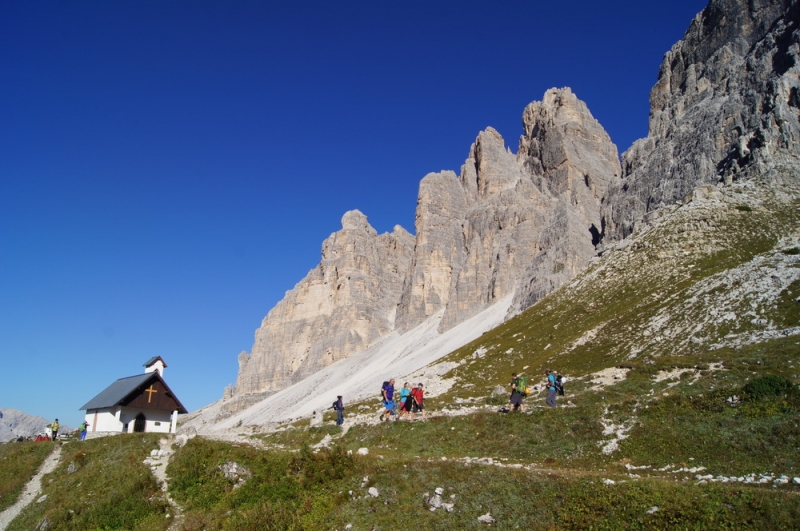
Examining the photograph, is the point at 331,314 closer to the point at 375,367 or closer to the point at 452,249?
the point at 452,249

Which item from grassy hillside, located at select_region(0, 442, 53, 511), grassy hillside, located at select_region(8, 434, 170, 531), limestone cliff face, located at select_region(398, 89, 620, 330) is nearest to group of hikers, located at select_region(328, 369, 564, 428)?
grassy hillside, located at select_region(8, 434, 170, 531)

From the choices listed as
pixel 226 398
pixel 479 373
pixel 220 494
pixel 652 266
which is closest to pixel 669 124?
pixel 652 266

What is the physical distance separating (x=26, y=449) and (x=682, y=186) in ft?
333

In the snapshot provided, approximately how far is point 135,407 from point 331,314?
13104 cm

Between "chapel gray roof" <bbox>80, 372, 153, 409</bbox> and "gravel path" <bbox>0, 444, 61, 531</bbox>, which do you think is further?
"chapel gray roof" <bbox>80, 372, 153, 409</bbox>

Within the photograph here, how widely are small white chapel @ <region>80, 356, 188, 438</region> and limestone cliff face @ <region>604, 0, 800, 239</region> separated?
84.2 metres

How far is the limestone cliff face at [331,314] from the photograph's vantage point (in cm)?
16412

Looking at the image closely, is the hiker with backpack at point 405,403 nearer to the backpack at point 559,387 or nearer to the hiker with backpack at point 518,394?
the hiker with backpack at point 518,394

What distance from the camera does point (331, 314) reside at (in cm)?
17375

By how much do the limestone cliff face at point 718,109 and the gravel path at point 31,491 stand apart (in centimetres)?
9160

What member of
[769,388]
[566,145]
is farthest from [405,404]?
[566,145]

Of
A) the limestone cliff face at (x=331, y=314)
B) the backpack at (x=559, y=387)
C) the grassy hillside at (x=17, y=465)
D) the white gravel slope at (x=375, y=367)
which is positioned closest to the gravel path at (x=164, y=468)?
the grassy hillside at (x=17, y=465)

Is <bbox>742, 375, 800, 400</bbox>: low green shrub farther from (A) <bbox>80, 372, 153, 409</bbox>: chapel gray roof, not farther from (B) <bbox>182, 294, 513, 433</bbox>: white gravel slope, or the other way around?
(B) <bbox>182, 294, 513, 433</bbox>: white gravel slope

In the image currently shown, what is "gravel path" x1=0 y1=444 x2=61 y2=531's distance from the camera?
81.0 ft
